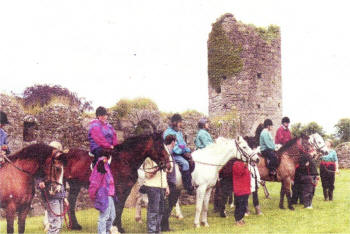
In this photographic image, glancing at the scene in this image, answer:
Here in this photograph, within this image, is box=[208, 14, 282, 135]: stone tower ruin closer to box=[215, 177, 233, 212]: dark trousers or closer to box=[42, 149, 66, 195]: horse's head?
box=[215, 177, 233, 212]: dark trousers

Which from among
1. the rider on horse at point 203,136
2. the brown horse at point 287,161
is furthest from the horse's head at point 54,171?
the brown horse at point 287,161

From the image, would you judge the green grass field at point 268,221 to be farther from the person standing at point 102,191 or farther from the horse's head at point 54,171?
the person standing at point 102,191

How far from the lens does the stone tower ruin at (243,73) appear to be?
69.9ft

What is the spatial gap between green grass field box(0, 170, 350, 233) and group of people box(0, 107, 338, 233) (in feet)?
1.53

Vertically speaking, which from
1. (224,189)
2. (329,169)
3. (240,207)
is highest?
(329,169)

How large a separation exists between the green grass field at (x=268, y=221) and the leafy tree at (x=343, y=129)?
33169 millimetres

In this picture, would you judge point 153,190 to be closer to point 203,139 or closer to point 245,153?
point 245,153

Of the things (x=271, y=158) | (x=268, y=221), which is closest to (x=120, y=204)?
(x=268, y=221)

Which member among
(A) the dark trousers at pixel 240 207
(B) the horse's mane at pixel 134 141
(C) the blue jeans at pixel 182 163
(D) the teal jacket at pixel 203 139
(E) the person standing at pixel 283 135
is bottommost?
(A) the dark trousers at pixel 240 207

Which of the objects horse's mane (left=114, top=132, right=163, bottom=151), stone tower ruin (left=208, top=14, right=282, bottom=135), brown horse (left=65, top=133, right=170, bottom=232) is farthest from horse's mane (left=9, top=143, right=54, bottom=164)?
stone tower ruin (left=208, top=14, right=282, bottom=135)

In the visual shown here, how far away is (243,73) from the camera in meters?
21.4

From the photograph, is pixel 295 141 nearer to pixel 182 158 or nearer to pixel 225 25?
pixel 182 158

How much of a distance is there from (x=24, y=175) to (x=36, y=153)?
0.42m

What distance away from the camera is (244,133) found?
20.2 meters
